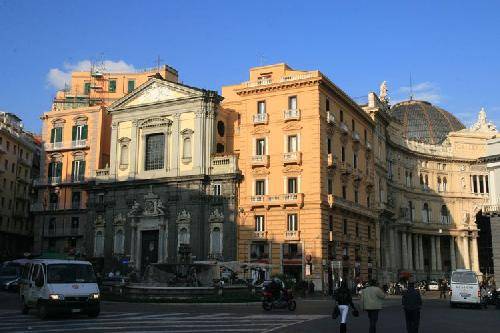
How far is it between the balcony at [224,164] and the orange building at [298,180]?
715mm

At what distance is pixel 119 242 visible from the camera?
58344 millimetres

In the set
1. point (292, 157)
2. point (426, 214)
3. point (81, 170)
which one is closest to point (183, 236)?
point (292, 157)

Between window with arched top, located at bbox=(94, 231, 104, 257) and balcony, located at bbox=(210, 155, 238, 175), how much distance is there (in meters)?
14.5

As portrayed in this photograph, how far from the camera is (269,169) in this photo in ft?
171

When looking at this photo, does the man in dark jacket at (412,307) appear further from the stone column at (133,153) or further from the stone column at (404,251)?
the stone column at (404,251)

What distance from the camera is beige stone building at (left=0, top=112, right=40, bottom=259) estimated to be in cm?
7344

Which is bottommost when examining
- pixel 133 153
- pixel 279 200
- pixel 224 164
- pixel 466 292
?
pixel 466 292

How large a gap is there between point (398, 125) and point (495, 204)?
34.9 metres

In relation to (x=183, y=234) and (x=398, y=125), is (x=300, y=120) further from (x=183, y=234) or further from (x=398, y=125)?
(x=398, y=125)

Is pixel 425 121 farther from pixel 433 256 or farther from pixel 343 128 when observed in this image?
pixel 343 128

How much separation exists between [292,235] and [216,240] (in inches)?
300

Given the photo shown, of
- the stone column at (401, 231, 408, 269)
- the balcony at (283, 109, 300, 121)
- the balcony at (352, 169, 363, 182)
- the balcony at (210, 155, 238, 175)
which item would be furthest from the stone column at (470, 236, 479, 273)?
the balcony at (210, 155, 238, 175)

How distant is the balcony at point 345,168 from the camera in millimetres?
54388

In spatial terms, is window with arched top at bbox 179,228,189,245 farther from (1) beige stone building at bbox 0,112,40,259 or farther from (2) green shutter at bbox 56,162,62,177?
(1) beige stone building at bbox 0,112,40,259
